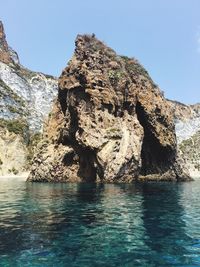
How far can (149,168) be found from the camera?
8894cm

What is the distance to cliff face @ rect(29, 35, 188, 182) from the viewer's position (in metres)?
74.9

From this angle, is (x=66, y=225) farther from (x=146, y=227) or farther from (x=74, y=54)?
(x=74, y=54)

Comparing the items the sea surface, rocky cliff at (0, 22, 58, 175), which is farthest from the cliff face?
rocky cliff at (0, 22, 58, 175)

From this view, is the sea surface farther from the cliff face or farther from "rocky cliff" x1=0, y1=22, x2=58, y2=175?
"rocky cliff" x1=0, y1=22, x2=58, y2=175

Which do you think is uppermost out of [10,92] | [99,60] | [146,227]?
[10,92]

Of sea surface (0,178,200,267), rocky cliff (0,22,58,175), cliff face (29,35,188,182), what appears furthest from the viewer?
rocky cliff (0,22,58,175)

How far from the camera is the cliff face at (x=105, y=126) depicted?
2948 inches

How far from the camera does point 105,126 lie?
252 feet

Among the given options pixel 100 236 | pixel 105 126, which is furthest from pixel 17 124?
pixel 100 236

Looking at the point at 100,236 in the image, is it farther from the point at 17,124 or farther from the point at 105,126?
the point at 17,124

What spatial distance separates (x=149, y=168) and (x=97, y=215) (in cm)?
6036

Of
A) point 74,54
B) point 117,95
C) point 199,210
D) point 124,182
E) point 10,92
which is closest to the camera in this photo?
point 199,210

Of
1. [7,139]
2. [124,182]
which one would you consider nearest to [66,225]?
[124,182]

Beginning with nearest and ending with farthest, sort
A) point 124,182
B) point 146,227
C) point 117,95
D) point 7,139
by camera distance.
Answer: point 146,227 → point 124,182 → point 117,95 → point 7,139
